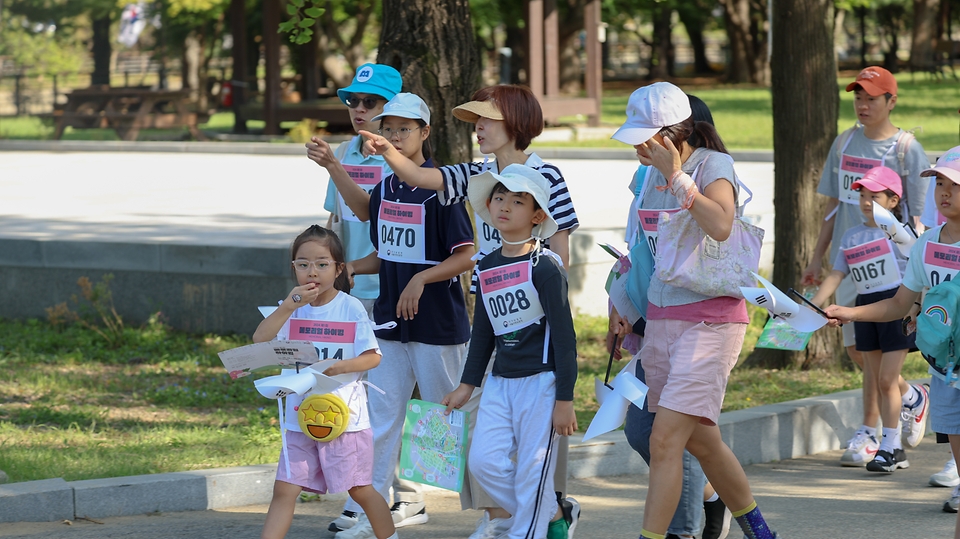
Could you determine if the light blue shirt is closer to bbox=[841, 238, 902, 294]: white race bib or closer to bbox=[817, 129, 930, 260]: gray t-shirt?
bbox=[841, 238, 902, 294]: white race bib

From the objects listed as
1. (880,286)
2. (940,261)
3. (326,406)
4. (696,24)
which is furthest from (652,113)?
(696,24)

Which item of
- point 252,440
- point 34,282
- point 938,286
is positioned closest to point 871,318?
point 938,286

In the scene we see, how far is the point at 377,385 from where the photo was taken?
477 centimetres

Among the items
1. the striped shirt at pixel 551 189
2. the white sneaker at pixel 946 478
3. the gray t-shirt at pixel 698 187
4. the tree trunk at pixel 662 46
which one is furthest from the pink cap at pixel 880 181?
the tree trunk at pixel 662 46

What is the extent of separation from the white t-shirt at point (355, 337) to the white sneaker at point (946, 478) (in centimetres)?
289

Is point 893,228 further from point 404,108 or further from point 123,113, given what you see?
point 123,113

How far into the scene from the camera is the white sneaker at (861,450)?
19.7 ft

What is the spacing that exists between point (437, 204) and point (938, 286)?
6.28ft

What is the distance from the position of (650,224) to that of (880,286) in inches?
73.2

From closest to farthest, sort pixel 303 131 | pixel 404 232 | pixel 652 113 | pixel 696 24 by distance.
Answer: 1. pixel 652 113
2. pixel 404 232
3. pixel 303 131
4. pixel 696 24

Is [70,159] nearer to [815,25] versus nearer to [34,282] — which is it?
[34,282]

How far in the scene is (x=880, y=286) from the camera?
559 centimetres

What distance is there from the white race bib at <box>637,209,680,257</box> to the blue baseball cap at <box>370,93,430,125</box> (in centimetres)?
96

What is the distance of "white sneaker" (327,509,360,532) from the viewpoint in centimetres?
473
